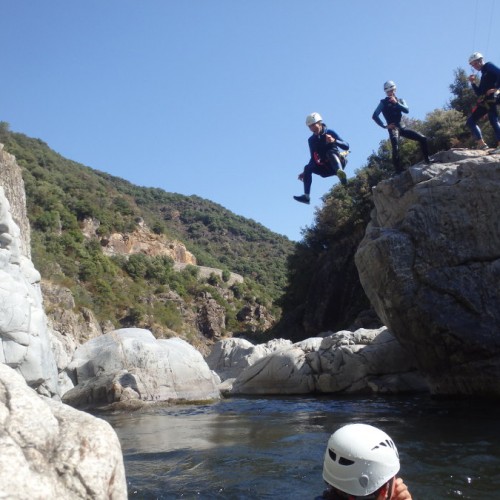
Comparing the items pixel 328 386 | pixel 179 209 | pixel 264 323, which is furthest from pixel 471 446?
pixel 179 209

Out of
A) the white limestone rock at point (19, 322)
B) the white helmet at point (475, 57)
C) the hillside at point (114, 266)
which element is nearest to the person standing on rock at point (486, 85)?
the white helmet at point (475, 57)

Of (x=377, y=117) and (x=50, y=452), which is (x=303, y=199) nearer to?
(x=377, y=117)

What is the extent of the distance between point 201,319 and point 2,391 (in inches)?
1975

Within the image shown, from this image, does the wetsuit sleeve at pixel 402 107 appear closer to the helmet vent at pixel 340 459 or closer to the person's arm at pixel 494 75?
the person's arm at pixel 494 75

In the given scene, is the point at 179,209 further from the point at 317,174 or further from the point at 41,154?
the point at 317,174

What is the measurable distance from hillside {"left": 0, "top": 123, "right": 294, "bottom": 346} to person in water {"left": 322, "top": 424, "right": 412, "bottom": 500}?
3493 cm

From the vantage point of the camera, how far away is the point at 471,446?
27.5 feet

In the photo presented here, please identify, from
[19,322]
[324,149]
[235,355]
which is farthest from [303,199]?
[235,355]

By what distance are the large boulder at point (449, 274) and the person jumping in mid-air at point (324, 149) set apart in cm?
310

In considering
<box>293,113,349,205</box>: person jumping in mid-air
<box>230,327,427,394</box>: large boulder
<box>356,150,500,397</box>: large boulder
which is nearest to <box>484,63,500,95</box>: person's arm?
<box>356,150,500,397</box>: large boulder

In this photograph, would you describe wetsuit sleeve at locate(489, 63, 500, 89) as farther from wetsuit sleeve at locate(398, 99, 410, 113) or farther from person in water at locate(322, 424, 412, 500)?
person in water at locate(322, 424, 412, 500)

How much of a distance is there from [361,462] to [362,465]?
0.02 m

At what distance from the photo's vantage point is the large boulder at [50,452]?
3324 mm

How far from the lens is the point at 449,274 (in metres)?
12.9
